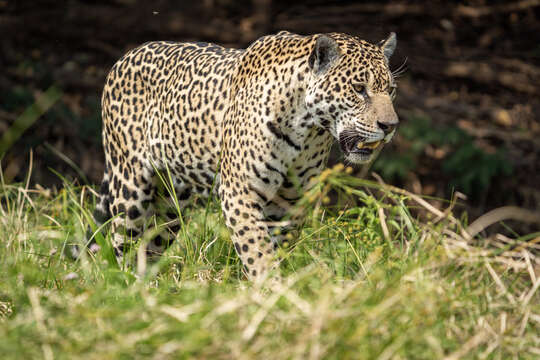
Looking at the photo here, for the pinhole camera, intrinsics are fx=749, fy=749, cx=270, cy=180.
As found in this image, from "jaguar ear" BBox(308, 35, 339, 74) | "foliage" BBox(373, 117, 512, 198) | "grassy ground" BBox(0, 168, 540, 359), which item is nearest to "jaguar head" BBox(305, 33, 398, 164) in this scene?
"jaguar ear" BBox(308, 35, 339, 74)

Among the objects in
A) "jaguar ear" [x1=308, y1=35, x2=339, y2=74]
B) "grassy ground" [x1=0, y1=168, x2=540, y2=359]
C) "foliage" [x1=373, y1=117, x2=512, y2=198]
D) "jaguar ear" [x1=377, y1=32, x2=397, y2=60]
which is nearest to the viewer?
"grassy ground" [x1=0, y1=168, x2=540, y2=359]

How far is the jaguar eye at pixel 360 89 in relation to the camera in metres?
4.14

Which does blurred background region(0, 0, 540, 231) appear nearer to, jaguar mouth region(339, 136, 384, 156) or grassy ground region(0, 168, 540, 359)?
jaguar mouth region(339, 136, 384, 156)

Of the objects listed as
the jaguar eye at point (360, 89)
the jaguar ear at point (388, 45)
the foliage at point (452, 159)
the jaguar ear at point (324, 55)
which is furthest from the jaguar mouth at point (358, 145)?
the foliage at point (452, 159)

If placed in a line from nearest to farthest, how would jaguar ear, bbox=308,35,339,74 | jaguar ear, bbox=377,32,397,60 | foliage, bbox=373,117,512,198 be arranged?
jaguar ear, bbox=308,35,339,74
jaguar ear, bbox=377,32,397,60
foliage, bbox=373,117,512,198

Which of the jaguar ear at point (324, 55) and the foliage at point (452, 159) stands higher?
the jaguar ear at point (324, 55)

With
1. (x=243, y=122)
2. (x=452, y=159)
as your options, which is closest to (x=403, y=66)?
(x=452, y=159)

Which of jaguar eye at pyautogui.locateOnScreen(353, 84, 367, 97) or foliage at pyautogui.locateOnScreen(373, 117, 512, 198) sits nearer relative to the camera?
jaguar eye at pyautogui.locateOnScreen(353, 84, 367, 97)

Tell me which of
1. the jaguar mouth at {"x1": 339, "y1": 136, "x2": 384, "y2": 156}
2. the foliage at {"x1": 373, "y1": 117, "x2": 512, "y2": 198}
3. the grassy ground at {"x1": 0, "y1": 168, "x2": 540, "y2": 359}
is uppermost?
the jaguar mouth at {"x1": 339, "y1": 136, "x2": 384, "y2": 156}

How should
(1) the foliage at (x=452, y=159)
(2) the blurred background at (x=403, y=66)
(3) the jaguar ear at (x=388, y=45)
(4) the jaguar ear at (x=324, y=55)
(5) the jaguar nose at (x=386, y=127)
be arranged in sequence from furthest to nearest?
1. (2) the blurred background at (x=403, y=66)
2. (1) the foliage at (x=452, y=159)
3. (3) the jaguar ear at (x=388, y=45)
4. (4) the jaguar ear at (x=324, y=55)
5. (5) the jaguar nose at (x=386, y=127)

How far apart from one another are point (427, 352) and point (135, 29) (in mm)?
8897

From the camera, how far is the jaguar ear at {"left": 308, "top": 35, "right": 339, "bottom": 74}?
4.16 meters

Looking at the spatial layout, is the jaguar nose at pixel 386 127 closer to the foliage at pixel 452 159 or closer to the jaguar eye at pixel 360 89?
the jaguar eye at pixel 360 89

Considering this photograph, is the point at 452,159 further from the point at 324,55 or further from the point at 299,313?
the point at 299,313
